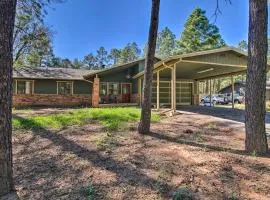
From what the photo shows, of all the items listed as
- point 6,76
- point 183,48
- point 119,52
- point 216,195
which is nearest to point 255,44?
point 216,195

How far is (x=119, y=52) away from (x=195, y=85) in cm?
4100

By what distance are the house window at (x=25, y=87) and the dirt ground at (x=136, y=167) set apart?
1460cm

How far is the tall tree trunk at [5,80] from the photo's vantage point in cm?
353

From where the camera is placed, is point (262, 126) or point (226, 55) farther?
point (226, 55)

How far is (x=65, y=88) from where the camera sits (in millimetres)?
22438

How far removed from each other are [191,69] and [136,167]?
13.3m

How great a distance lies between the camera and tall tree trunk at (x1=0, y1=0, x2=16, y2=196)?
11.6ft

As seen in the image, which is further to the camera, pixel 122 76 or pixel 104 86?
pixel 122 76

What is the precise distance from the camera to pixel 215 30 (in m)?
35.3

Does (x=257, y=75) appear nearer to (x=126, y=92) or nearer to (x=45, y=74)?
(x=126, y=92)

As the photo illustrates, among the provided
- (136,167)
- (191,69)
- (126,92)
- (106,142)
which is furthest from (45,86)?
(136,167)

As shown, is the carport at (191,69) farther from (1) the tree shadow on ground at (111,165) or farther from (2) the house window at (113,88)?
(1) the tree shadow on ground at (111,165)

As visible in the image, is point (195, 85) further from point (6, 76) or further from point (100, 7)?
point (6, 76)

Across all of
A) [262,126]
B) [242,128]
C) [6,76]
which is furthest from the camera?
[242,128]
